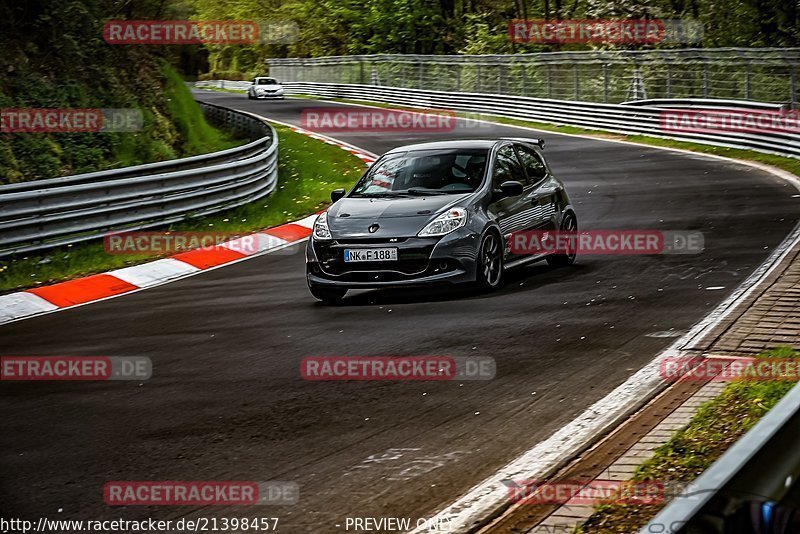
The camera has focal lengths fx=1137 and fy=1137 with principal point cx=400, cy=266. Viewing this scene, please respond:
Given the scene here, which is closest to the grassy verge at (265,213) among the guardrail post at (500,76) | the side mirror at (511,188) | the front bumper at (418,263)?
the front bumper at (418,263)

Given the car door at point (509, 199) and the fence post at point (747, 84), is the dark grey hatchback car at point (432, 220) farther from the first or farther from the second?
the fence post at point (747, 84)

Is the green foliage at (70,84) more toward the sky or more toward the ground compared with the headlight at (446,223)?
more toward the sky

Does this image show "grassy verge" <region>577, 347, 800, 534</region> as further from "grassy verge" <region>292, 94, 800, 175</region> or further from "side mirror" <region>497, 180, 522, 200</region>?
"grassy verge" <region>292, 94, 800, 175</region>

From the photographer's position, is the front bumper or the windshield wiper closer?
the front bumper

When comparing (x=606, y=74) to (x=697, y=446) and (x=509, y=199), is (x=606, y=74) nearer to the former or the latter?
(x=509, y=199)

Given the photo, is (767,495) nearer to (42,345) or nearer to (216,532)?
(216,532)

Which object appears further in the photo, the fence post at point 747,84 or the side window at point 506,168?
the fence post at point 747,84

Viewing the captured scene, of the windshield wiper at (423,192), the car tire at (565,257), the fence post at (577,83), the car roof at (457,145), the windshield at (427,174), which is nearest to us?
the windshield wiper at (423,192)

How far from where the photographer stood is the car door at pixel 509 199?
11570mm

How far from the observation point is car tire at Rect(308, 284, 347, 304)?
1115 centimetres

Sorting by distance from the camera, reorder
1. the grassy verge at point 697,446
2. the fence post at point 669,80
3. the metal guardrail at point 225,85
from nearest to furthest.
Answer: the grassy verge at point 697,446, the fence post at point 669,80, the metal guardrail at point 225,85

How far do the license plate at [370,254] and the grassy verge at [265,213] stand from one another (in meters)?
4.74

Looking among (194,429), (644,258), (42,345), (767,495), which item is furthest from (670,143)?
(767,495)

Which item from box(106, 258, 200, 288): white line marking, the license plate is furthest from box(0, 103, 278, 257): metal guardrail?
the license plate
